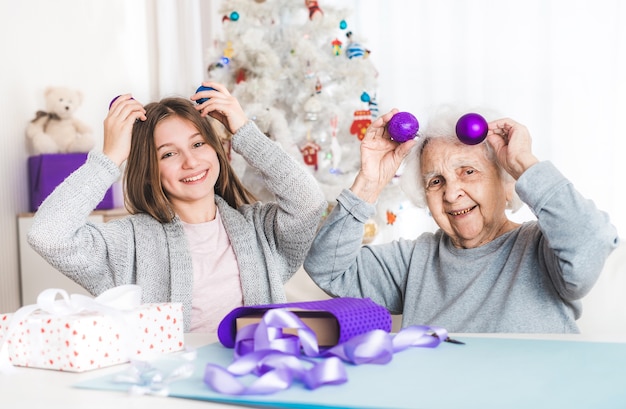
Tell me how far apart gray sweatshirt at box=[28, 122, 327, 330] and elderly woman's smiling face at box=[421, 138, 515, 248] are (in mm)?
324

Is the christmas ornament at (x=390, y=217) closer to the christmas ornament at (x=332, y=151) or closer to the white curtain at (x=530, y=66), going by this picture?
the christmas ornament at (x=332, y=151)

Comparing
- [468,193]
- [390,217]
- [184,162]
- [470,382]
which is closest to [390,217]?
[390,217]

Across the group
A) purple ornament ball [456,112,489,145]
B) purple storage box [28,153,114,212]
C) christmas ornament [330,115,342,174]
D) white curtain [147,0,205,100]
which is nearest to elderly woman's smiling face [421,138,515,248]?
purple ornament ball [456,112,489,145]

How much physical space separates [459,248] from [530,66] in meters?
2.69

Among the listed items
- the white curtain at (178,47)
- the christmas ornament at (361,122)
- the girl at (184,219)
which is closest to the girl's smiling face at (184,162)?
the girl at (184,219)

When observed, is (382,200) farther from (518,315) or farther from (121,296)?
(121,296)

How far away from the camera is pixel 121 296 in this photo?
3.35ft

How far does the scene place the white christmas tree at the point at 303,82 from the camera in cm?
375

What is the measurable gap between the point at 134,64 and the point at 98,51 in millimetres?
322

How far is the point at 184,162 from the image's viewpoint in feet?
5.95

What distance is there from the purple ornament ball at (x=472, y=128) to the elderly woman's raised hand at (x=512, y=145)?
6 centimetres

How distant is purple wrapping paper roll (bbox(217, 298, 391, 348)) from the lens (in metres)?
0.98

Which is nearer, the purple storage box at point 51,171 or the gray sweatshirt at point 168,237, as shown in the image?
the gray sweatshirt at point 168,237

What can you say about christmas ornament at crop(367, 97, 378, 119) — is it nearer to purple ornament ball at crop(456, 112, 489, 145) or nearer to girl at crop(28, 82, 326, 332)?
girl at crop(28, 82, 326, 332)
